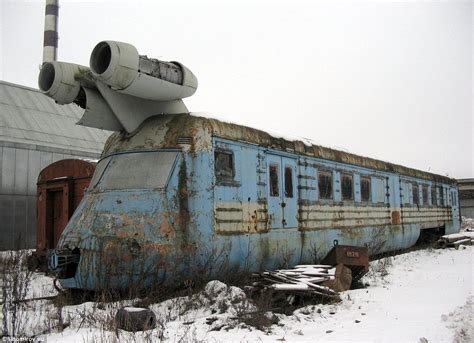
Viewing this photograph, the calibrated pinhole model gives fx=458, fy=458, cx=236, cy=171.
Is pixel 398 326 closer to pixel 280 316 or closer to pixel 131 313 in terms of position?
pixel 280 316

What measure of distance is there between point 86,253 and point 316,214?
498 centimetres

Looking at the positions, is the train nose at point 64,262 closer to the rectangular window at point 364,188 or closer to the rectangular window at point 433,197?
the rectangular window at point 364,188

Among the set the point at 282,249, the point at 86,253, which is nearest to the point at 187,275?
the point at 86,253

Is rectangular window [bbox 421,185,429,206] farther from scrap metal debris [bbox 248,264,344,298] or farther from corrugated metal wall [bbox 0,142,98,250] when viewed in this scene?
corrugated metal wall [bbox 0,142,98,250]

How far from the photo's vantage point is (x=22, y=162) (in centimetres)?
1608

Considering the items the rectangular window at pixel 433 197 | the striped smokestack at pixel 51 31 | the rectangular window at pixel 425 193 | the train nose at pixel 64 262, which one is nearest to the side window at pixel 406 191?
the rectangular window at pixel 425 193

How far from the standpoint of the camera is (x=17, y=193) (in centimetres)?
1581

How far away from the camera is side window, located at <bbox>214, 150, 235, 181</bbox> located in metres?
7.23

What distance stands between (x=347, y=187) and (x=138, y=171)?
5.87 meters

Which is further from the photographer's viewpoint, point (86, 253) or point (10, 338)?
point (86, 253)

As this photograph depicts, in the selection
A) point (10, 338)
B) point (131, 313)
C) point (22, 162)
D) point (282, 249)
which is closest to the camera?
point (10, 338)

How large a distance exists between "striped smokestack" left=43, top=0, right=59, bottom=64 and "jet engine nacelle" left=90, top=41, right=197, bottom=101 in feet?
76.7

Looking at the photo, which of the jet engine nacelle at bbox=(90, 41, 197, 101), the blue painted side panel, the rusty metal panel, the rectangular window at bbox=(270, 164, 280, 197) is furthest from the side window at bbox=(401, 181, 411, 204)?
the jet engine nacelle at bbox=(90, 41, 197, 101)

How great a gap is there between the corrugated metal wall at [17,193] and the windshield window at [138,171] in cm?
960
